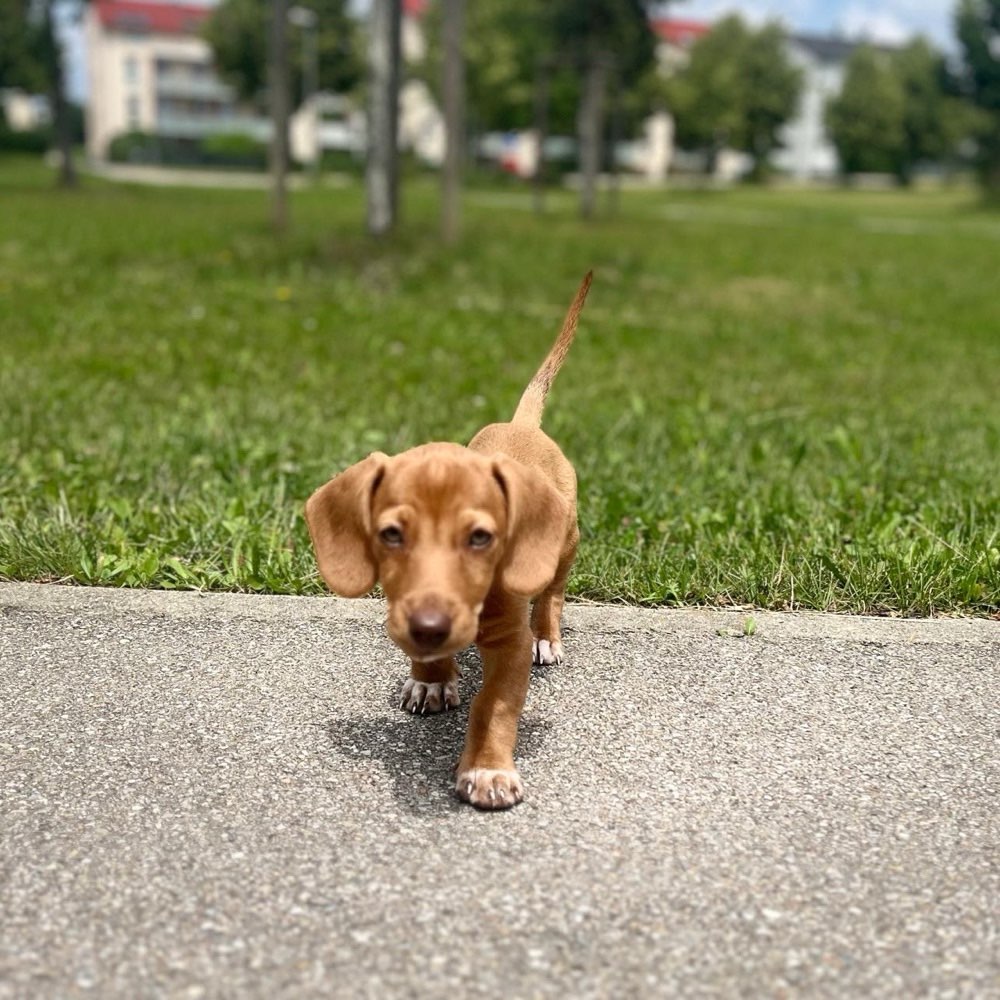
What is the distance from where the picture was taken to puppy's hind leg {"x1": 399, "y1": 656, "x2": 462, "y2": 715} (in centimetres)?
344

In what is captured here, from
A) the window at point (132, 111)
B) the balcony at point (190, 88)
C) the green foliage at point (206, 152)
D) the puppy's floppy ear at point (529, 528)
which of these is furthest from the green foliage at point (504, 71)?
the puppy's floppy ear at point (529, 528)

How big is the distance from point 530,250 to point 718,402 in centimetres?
940

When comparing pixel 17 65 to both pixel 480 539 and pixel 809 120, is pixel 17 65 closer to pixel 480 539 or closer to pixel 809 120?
pixel 480 539

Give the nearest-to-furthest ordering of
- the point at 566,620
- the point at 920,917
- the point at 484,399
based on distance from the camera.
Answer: the point at 920,917
the point at 566,620
the point at 484,399

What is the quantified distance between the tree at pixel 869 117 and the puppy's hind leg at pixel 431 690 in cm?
8292

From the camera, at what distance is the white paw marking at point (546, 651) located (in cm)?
383

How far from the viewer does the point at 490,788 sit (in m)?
2.96

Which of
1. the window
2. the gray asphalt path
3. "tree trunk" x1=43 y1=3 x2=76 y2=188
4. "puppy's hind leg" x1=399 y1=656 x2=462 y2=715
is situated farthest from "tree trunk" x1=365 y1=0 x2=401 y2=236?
the window

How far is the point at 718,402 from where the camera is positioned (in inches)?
300

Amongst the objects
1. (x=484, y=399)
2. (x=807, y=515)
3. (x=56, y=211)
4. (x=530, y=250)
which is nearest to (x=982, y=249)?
(x=530, y=250)

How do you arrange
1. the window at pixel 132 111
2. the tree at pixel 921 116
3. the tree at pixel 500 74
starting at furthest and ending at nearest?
the window at pixel 132 111 → the tree at pixel 921 116 → the tree at pixel 500 74

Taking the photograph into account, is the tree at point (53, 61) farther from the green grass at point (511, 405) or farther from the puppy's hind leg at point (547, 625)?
the puppy's hind leg at point (547, 625)

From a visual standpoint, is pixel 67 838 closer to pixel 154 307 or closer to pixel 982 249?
pixel 154 307

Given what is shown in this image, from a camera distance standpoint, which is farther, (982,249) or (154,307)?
(982,249)
